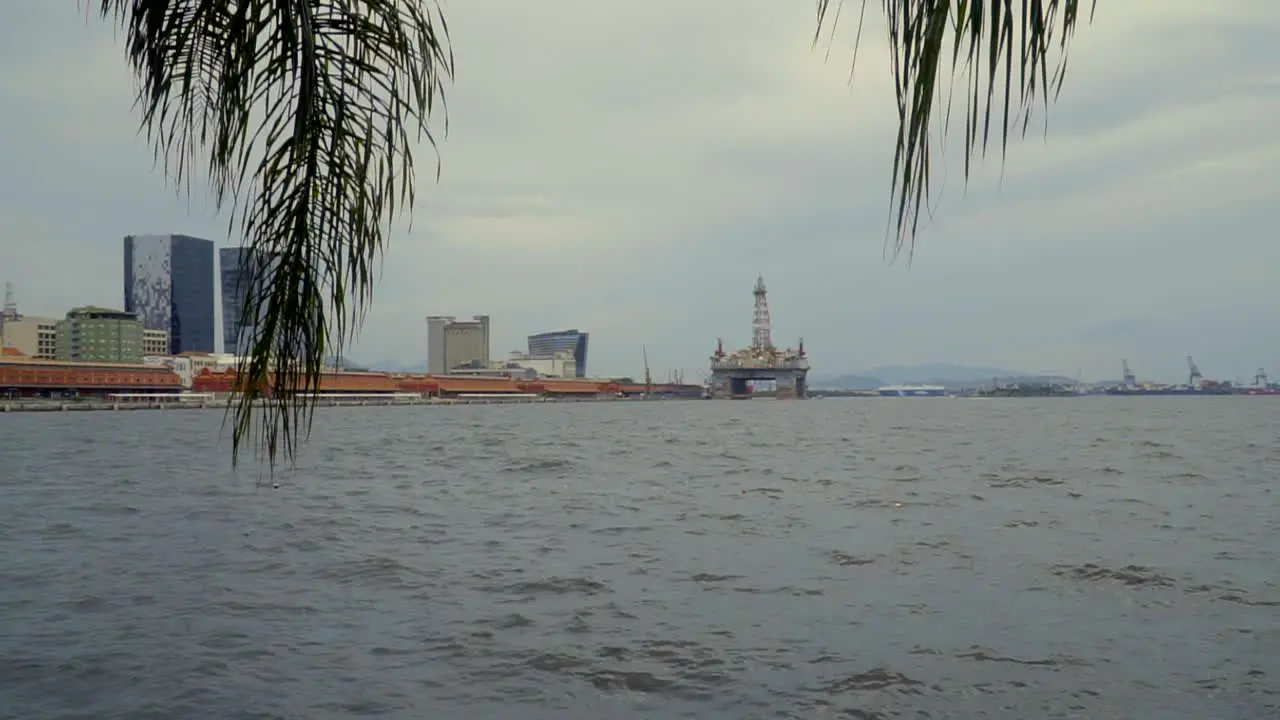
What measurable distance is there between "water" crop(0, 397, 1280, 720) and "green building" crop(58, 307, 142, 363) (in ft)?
271

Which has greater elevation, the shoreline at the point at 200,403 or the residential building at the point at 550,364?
the residential building at the point at 550,364

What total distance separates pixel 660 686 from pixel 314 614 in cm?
360

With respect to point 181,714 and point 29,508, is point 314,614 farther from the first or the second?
point 29,508

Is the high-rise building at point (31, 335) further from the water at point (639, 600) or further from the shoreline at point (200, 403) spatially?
the water at point (639, 600)

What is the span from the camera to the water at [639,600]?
6734 mm

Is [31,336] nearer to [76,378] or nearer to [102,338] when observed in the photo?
[102,338]

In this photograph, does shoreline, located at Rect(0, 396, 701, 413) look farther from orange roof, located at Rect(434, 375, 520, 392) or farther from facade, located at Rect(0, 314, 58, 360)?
facade, located at Rect(0, 314, 58, 360)

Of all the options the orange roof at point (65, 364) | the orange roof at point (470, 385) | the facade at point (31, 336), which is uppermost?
the facade at point (31, 336)

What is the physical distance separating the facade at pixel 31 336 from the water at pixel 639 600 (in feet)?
369

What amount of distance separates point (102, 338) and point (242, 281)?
110118 millimetres

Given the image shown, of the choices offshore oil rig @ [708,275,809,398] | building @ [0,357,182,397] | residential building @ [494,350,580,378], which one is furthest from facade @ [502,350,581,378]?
building @ [0,357,182,397]

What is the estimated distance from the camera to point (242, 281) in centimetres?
223

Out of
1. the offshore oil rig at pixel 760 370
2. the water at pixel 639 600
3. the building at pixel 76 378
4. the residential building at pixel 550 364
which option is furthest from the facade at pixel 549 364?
the water at pixel 639 600

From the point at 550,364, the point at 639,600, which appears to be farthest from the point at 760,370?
the point at 639,600
